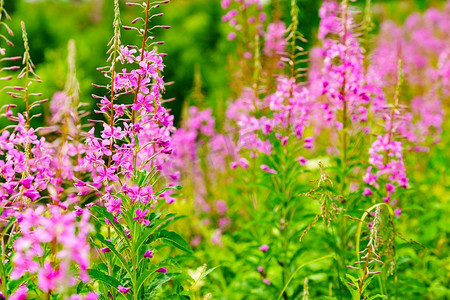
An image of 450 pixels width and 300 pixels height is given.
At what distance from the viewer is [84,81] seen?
5387 mm

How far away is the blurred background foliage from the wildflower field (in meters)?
0.06

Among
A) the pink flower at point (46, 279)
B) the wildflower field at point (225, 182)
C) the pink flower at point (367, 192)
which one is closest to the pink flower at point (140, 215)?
the wildflower field at point (225, 182)

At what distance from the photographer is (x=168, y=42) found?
29.7 ft

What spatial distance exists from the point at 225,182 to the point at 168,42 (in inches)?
166

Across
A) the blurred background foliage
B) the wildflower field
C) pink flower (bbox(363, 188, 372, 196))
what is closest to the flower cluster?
the wildflower field

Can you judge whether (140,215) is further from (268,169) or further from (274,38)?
(274,38)

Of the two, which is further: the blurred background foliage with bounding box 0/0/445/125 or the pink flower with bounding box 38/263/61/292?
the blurred background foliage with bounding box 0/0/445/125

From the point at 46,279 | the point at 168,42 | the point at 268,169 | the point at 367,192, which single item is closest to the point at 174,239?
the point at 46,279

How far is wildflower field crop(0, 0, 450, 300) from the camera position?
198cm

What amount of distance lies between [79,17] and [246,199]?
41.6ft

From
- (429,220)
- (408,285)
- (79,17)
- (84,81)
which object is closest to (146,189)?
(408,285)

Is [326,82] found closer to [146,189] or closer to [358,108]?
[358,108]

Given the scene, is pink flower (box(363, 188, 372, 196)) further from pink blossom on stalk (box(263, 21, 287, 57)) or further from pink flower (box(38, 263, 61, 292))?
pink blossom on stalk (box(263, 21, 287, 57))

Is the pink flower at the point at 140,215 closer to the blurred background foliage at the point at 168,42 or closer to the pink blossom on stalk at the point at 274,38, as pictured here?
the blurred background foliage at the point at 168,42
